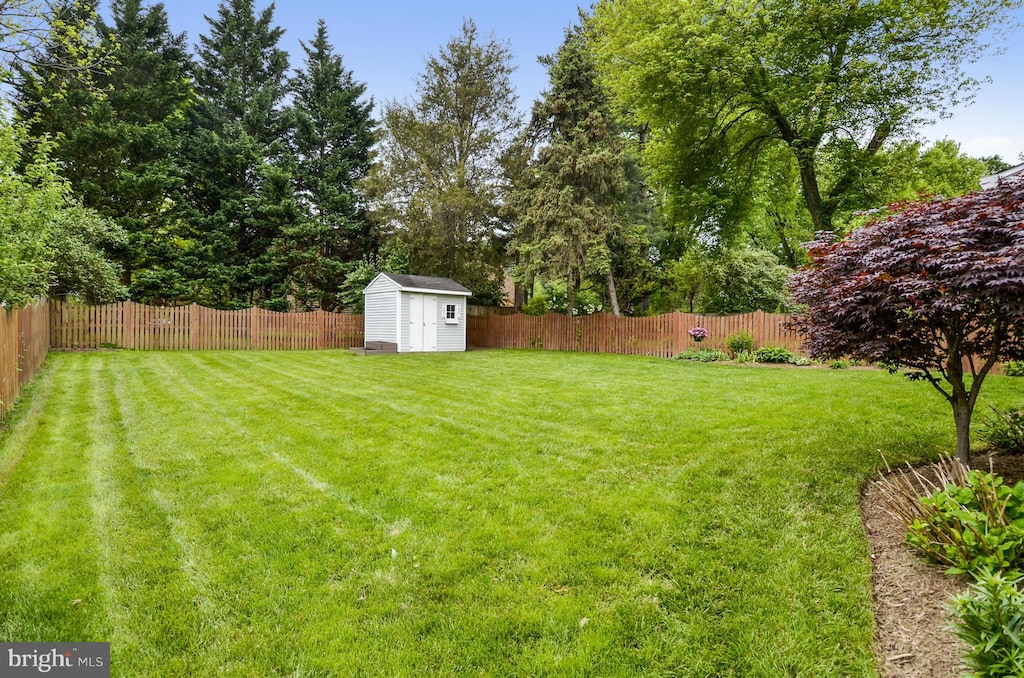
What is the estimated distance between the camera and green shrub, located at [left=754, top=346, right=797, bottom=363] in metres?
10.5

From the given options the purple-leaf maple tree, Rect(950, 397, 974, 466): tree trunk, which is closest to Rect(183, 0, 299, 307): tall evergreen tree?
the purple-leaf maple tree

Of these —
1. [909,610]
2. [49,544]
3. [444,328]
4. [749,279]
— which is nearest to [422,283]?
[444,328]

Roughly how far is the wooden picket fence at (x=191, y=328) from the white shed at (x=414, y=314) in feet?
5.10

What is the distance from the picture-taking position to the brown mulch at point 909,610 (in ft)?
5.97

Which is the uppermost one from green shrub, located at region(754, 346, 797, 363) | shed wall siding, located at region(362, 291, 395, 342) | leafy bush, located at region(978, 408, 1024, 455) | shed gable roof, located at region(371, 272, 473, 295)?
shed gable roof, located at region(371, 272, 473, 295)

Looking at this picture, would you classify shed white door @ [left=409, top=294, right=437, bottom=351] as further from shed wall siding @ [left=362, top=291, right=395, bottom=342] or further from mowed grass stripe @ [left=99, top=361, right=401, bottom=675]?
mowed grass stripe @ [left=99, top=361, right=401, bottom=675]

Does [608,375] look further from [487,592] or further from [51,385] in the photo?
[51,385]

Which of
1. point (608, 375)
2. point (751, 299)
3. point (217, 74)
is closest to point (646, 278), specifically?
point (751, 299)

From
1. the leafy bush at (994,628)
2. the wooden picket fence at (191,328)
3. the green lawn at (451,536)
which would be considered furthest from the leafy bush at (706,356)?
the wooden picket fence at (191,328)

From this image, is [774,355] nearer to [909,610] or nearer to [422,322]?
[909,610]

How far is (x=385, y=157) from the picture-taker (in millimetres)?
18453

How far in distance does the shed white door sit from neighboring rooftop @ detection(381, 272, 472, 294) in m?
0.34

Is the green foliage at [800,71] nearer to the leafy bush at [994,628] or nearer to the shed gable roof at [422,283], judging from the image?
the shed gable roof at [422,283]

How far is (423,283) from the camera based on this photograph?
52.4 feet
